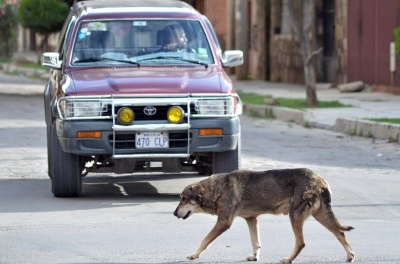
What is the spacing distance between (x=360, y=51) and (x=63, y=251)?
18.5 metres

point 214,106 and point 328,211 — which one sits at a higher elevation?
point 214,106

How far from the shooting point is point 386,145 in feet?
50.2

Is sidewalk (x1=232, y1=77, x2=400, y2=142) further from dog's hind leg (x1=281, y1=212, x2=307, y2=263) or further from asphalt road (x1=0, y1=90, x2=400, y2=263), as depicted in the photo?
dog's hind leg (x1=281, y1=212, x2=307, y2=263)

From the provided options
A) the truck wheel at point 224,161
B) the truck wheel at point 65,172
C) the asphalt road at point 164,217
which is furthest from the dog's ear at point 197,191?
the truck wheel at point 65,172

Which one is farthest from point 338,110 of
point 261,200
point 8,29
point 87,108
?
point 8,29

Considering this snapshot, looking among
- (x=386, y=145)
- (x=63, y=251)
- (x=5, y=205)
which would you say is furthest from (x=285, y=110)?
(x=63, y=251)

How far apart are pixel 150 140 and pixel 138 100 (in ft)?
1.31

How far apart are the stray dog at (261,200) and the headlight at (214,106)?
2.40 meters

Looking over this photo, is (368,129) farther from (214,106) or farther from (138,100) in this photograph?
(138,100)

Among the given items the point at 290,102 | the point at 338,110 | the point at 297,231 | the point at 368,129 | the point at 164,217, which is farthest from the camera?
the point at 290,102

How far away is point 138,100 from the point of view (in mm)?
9797

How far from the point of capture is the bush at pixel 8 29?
44.3 meters

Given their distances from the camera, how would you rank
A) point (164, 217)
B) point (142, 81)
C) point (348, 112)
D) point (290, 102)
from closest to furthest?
point (164, 217)
point (142, 81)
point (348, 112)
point (290, 102)

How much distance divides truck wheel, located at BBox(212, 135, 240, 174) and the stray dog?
263 cm
